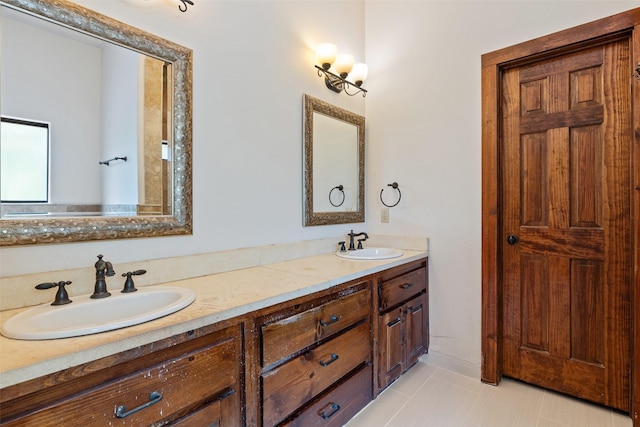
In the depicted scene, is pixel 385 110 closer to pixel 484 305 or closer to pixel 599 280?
pixel 484 305

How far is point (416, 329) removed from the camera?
2062 mm

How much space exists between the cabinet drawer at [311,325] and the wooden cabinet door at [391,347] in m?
0.22

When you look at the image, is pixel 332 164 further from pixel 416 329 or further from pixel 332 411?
pixel 332 411

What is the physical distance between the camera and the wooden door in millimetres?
1653

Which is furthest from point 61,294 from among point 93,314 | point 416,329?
point 416,329

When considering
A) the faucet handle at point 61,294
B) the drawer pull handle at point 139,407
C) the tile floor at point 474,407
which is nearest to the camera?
the drawer pull handle at point 139,407

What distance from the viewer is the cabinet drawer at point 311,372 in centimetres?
114

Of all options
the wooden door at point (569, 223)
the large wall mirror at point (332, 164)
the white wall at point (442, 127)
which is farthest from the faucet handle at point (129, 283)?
the wooden door at point (569, 223)

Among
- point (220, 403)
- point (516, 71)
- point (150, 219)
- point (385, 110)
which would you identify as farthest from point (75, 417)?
point (516, 71)

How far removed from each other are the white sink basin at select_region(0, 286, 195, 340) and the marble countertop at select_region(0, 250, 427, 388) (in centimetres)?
2

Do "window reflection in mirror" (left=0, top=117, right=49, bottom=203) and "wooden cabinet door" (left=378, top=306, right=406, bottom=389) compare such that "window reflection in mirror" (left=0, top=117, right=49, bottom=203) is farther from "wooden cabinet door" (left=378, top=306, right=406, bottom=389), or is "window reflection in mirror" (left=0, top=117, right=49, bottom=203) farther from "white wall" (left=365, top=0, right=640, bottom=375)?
"white wall" (left=365, top=0, right=640, bottom=375)

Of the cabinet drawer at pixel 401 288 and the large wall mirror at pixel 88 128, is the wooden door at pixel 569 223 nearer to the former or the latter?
the cabinet drawer at pixel 401 288

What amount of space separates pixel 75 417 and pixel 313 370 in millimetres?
820

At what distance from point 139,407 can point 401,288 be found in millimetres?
1472
